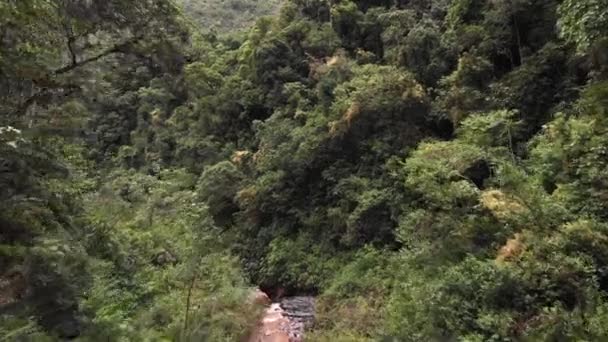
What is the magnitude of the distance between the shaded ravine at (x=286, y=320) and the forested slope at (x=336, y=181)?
476 mm

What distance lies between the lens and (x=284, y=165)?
59.6ft

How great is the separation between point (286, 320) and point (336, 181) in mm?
4964

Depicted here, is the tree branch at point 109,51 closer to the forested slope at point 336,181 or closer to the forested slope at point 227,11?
the forested slope at point 336,181

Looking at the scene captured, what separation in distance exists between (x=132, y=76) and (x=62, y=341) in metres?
23.4

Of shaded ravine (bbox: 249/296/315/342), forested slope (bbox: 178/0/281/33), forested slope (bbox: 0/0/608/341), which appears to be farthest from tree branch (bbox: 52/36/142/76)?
forested slope (bbox: 178/0/281/33)

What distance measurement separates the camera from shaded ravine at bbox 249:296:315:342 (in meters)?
11.7

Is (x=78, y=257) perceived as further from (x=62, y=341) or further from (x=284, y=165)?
(x=284, y=165)

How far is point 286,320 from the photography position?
13.6 meters

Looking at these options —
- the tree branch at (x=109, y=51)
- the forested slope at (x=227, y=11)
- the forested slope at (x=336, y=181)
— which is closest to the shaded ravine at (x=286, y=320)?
the forested slope at (x=336, y=181)

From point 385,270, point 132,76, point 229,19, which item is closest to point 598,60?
point 385,270

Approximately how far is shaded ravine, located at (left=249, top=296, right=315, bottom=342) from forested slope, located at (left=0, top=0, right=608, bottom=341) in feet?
1.56

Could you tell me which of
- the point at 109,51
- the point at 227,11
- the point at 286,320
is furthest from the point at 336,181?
the point at 227,11

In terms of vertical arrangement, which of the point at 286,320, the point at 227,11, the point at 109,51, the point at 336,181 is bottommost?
the point at 286,320

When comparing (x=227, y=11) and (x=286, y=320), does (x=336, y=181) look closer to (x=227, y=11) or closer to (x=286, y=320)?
(x=286, y=320)
